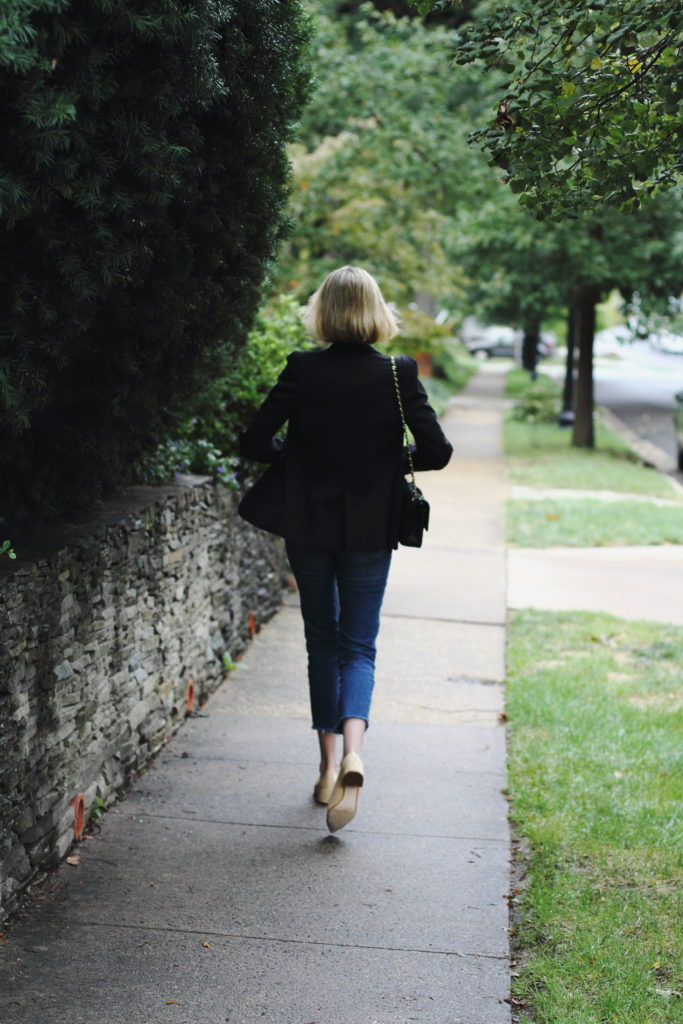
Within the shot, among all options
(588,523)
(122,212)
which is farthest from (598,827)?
(588,523)

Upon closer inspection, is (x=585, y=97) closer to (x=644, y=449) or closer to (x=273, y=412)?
(x=273, y=412)

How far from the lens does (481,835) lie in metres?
4.46

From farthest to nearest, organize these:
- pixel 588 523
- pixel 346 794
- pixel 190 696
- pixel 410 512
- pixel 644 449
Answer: pixel 644 449 < pixel 588 523 < pixel 190 696 < pixel 410 512 < pixel 346 794

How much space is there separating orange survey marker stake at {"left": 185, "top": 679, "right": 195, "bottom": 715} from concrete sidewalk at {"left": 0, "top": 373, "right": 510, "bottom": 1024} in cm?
10

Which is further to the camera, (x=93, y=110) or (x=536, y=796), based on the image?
(x=536, y=796)

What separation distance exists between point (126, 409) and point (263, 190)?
3.15 feet

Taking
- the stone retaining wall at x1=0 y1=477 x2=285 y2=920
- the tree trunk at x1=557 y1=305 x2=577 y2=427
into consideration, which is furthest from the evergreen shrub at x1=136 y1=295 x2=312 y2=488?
the tree trunk at x1=557 y1=305 x2=577 y2=427

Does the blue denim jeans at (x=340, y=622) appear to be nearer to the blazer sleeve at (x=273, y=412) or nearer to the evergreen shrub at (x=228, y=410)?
the blazer sleeve at (x=273, y=412)

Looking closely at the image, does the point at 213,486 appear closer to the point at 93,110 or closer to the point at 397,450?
the point at 397,450

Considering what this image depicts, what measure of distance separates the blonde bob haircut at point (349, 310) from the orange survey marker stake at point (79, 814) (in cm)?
193

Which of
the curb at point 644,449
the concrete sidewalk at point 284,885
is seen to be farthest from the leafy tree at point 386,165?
the concrete sidewalk at point 284,885

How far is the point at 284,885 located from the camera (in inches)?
157

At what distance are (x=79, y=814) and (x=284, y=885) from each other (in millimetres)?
822

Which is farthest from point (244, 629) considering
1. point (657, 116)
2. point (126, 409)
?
point (657, 116)
